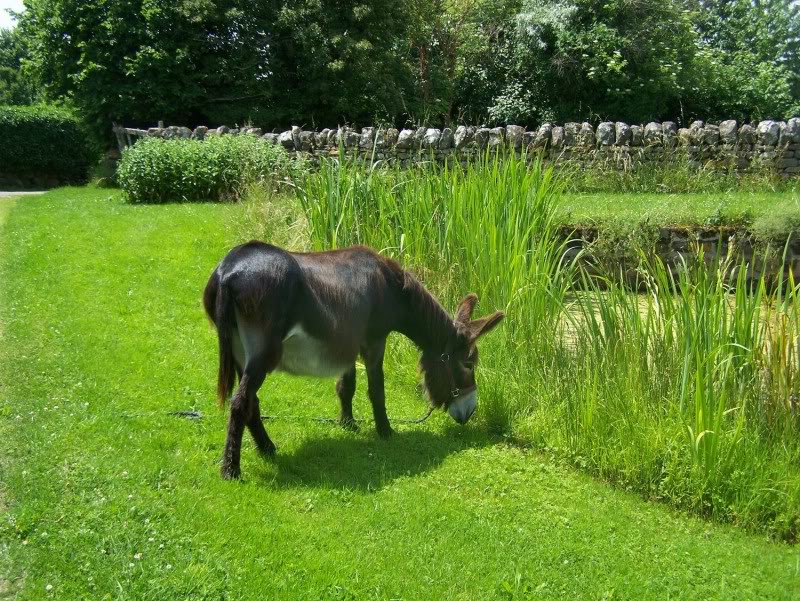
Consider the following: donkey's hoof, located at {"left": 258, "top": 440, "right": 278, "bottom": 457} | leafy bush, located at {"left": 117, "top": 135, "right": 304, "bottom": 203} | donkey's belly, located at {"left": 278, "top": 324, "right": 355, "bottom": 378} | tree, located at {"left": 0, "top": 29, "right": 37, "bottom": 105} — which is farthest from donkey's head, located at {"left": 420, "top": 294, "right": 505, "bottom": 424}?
tree, located at {"left": 0, "top": 29, "right": 37, "bottom": 105}

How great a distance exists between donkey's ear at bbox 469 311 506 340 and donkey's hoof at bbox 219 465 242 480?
2355mm

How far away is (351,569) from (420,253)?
461 centimetres

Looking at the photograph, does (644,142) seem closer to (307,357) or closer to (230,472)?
(307,357)

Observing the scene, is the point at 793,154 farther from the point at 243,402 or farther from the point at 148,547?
the point at 148,547

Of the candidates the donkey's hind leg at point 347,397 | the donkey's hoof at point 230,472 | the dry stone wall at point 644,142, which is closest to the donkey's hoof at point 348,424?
the donkey's hind leg at point 347,397

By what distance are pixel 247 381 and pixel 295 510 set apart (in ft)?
3.16

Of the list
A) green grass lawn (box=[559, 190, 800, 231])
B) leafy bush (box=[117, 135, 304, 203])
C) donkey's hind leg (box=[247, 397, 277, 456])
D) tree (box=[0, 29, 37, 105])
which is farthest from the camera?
tree (box=[0, 29, 37, 105])

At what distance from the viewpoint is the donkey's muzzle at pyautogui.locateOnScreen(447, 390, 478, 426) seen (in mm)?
6805

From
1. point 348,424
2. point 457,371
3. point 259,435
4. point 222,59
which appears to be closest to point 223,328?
point 259,435

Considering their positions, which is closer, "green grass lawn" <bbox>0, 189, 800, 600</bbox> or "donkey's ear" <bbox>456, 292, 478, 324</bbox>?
"green grass lawn" <bbox>0, 189, 800, 600</bbox>

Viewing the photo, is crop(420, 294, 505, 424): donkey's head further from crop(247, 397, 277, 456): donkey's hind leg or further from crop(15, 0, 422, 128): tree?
crop(15, 0, 422, 128): tree

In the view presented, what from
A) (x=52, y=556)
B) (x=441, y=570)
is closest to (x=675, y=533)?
(x=441, y=570)

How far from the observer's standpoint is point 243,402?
545 cm

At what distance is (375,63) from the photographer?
966 inches
